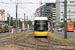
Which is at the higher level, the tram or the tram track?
the tram

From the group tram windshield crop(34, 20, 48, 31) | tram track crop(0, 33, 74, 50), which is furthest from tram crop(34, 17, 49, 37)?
tram track crop(0, 33, 74, 50)

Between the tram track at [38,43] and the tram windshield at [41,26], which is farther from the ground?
the tram windshield at [41,26]

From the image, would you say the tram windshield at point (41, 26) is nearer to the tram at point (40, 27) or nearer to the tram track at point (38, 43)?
the tram at point (40, 27)

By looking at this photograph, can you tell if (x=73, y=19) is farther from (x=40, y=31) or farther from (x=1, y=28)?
(x=40, y=31)

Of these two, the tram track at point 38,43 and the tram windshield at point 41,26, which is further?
the tram windshield at point 41,26

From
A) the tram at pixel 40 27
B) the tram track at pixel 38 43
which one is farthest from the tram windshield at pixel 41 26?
the tram track at pixel 38 43

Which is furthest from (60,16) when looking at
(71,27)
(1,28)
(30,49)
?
(30,49)

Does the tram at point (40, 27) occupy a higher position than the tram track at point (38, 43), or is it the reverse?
the tram at point (40, 27)

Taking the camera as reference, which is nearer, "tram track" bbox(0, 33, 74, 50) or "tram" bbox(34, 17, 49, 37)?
"tram track" bbox(0, 33, 74, 50)

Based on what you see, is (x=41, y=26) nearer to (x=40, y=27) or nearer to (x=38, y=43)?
(x=40, y=27)

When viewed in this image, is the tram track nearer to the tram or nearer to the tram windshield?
the tram

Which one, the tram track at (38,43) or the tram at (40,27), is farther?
the tram at (40,27)

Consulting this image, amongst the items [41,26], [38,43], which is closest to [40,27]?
A: [41,26]

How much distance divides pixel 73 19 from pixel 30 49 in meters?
87.3
